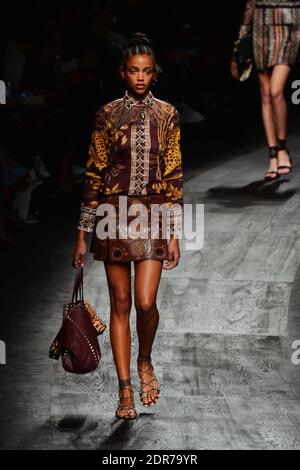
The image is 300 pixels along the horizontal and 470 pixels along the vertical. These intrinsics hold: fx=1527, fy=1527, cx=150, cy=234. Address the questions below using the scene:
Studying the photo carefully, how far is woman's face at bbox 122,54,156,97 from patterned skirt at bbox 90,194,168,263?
42cm

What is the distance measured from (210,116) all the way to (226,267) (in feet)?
12.1

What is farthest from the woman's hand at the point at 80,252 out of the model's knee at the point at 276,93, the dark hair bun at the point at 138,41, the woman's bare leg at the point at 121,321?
the model's knee at the point at 276,93

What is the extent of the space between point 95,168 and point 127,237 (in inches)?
11.6

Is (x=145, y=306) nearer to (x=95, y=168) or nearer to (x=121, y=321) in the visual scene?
(x=121, y=321)

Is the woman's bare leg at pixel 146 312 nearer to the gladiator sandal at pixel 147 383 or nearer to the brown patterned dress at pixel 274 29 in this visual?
the gladiator sandal at pixel 147 383

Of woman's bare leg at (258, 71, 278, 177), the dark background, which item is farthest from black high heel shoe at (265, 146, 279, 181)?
the dark background

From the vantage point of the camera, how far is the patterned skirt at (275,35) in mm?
8766

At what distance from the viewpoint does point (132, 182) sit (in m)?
5.84

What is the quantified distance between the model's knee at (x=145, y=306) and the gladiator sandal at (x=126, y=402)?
10.9 inches

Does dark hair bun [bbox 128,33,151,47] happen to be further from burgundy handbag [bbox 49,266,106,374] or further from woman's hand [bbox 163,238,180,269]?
burgundy handbag [bbox 49,266,106,374]

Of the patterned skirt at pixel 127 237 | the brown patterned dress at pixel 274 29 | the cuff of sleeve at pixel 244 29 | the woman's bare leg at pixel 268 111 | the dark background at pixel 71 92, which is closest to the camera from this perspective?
the patterned skirt at pixel 127 237

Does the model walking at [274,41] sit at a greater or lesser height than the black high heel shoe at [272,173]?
greater

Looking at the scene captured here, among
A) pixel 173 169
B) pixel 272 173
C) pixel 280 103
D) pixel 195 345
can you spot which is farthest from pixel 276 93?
pixel 173 169

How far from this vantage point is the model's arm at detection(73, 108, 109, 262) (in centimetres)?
586
